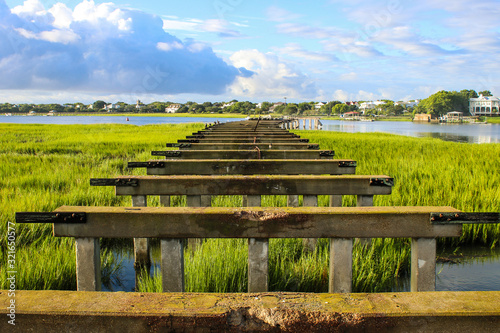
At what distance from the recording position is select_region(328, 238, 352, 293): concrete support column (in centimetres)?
248

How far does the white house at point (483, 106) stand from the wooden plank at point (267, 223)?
186 meters

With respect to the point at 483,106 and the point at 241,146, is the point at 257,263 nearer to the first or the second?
the point at 241,146

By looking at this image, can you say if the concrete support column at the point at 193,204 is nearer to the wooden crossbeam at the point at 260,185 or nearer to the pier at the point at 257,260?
the pier at the point at 257,260

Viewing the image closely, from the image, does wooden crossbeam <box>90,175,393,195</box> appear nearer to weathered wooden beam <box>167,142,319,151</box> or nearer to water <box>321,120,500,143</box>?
weathered wooden beam <box>167,142,319,151</box>

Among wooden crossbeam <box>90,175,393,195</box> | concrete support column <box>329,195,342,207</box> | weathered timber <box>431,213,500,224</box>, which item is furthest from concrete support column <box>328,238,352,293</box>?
concrete support column <box>329,195,342,207</box>

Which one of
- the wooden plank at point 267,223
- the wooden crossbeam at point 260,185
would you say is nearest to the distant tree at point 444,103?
the wooden crossbeam at point 260,185

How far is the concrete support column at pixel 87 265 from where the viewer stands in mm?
2484

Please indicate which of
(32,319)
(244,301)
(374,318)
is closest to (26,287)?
(32,319)

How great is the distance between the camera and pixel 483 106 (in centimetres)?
16338

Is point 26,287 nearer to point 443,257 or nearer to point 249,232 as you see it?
point 249,232

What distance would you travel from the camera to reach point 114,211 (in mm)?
2496

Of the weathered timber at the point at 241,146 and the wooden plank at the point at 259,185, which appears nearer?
the wooden plank at the point at 259,185

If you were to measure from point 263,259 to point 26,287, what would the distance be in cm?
234

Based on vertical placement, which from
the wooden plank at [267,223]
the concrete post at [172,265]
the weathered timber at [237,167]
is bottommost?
the concrete post at [172,265]
